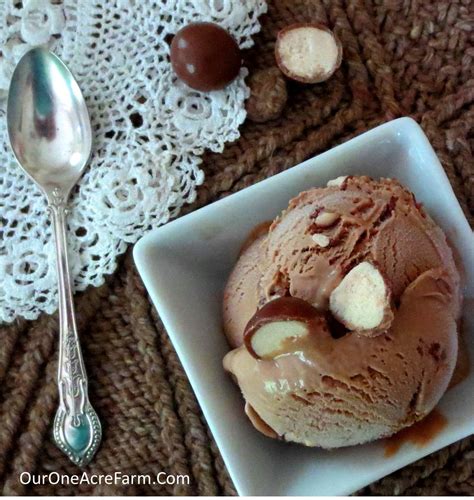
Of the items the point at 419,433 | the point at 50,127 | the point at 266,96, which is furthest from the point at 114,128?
the point at 419,433

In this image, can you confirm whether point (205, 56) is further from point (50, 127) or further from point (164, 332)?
point (164, 332)

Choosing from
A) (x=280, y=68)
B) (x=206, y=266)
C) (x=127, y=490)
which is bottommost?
(x=127, y=490)

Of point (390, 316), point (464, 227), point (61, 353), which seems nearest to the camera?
point (390, 316)

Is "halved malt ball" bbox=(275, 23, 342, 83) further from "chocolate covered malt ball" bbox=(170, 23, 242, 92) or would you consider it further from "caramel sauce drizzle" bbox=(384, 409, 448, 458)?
"caramel sauce drizzle" bbox=(384, 409, 448, 458)

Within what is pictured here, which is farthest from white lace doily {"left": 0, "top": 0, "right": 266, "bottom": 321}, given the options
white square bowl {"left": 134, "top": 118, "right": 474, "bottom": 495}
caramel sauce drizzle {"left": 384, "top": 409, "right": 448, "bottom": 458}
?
caramel sauce drizzle {"left": 384, "top": 409, "right": 448, "bottom": 458}

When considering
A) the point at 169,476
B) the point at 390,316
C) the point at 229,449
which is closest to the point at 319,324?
the point at 390,316

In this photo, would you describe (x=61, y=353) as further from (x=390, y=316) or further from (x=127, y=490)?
(x=390, y=316)

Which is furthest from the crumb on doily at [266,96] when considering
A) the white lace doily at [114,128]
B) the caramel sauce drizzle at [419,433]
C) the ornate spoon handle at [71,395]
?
the caramel sauce drizzle at [419,433]

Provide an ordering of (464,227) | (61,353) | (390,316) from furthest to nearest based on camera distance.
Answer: (61,353)
(464,227)
(390,316)
